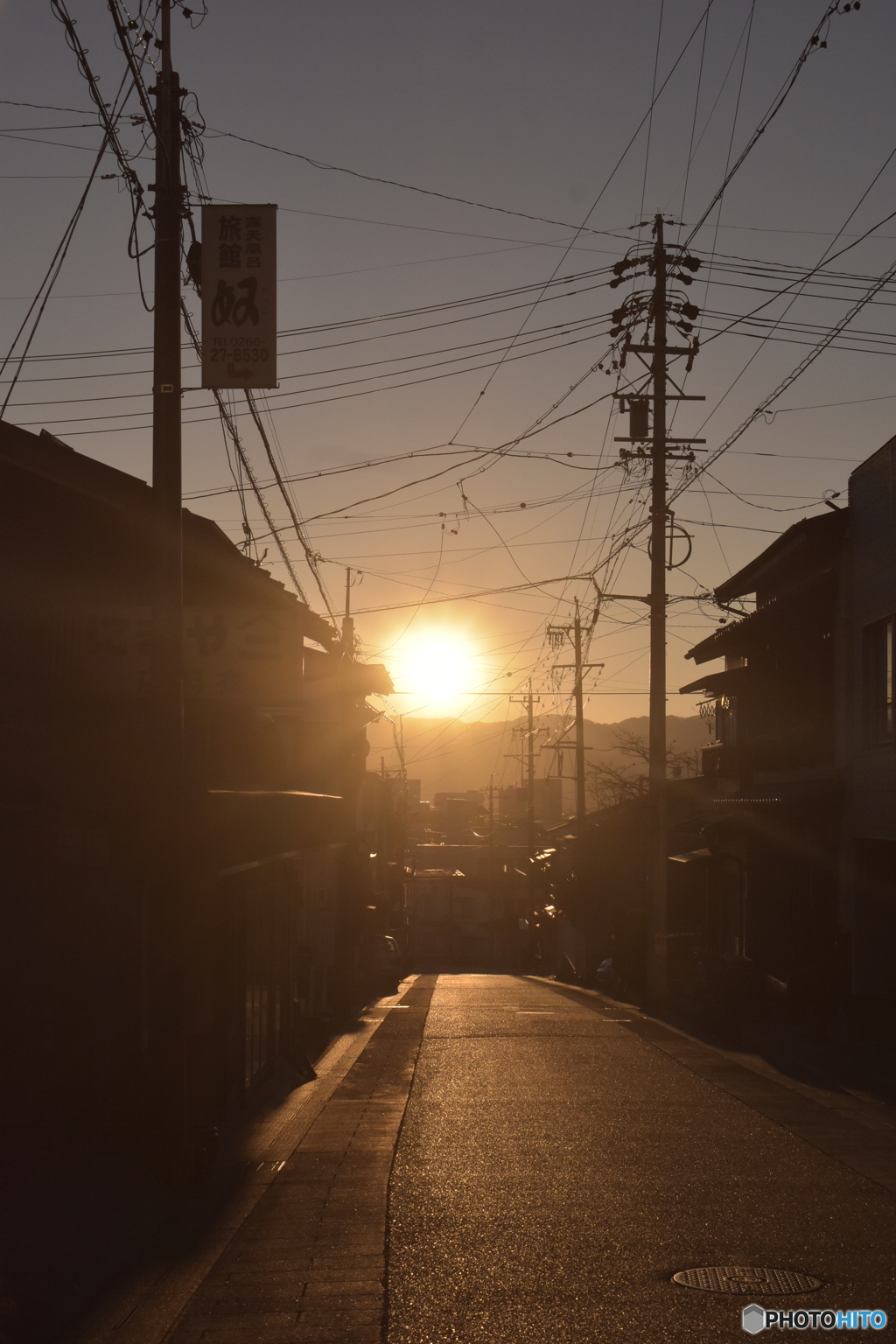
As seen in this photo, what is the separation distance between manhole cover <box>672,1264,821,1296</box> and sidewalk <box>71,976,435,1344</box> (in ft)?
6.61

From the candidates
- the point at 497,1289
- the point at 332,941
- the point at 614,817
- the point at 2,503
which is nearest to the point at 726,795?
the point at 332,941

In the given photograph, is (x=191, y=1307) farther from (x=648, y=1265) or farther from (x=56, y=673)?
(x=56, y=673)

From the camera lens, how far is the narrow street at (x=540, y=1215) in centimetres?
684

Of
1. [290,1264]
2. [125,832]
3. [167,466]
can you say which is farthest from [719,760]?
[290,1264]

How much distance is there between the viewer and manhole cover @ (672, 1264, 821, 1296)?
7.25 metres

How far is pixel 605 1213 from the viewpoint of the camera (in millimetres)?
8898

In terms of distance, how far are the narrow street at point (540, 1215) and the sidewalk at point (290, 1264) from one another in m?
0.02

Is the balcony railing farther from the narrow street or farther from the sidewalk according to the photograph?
the sidewalk

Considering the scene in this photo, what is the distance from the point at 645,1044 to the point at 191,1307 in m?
14.1

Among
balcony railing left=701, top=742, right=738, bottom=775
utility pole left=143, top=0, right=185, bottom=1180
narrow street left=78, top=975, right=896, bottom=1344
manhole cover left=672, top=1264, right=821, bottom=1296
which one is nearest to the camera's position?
narrow street left=78, top=975, right=896, bottom=1344

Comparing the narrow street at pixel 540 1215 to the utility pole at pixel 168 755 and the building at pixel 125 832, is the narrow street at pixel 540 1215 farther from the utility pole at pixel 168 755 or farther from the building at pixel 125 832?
the building at pixel 125 832

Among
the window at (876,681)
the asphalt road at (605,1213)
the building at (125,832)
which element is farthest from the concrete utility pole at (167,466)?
the window at (876,681)

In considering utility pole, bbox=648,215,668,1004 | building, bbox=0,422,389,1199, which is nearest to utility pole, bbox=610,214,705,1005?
utility pole, bbox=648,215,668,1004

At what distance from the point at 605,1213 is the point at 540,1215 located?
1.67ft
